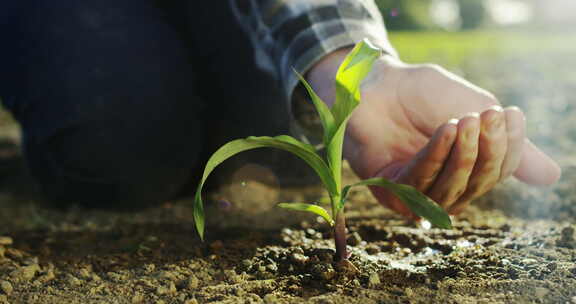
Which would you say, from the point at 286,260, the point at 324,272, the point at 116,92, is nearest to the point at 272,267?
the point at 286,260

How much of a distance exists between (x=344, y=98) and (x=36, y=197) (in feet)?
6.04

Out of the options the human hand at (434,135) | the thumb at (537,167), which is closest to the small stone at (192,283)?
the human hand at (434,135)

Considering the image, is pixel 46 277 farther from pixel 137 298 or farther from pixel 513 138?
pixel 513 138

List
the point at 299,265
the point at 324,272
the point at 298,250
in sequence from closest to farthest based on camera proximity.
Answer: the point at 324,272
the point at 299,265
the point at 298,250

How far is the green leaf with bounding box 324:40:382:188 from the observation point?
1.11m

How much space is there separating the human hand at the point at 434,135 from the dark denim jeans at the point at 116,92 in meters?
0.75

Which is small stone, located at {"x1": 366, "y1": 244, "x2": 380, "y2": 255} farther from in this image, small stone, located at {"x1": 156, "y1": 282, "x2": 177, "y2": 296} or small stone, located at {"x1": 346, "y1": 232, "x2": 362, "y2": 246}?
small stone, located at {"x1": 156, "y1": 282, "x2": 177, "y2": 296}

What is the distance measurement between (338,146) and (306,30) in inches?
21.1

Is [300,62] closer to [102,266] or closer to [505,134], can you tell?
[505,134]

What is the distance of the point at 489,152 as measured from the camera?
4.08 ft

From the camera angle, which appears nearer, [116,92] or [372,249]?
[372,249]

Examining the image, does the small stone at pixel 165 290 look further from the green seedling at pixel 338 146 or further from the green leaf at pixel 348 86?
the green leaf at pixel 348 86

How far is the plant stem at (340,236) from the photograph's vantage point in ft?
4.20

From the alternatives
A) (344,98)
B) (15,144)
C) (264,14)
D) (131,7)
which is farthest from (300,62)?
(15,144)
